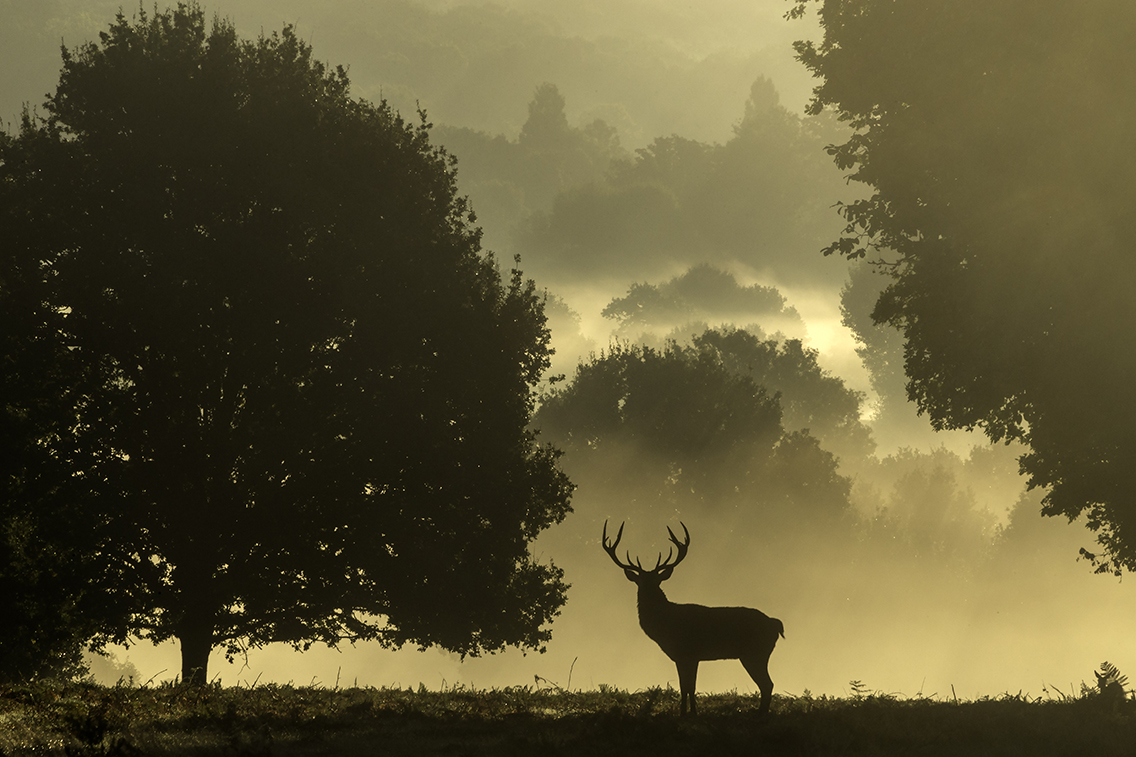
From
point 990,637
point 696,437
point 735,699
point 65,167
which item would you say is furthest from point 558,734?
point 990,637

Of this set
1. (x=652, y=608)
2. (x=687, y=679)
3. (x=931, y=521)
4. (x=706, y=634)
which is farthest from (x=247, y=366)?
(x=931, y=521)

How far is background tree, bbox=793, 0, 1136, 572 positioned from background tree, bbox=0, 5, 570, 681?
9713mm

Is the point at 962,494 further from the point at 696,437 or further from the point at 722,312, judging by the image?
the point at 722,312

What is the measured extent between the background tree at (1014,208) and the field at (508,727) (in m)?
5.44

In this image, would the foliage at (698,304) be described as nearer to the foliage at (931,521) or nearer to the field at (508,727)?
the foliage at (931,521)

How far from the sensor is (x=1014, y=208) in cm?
1764

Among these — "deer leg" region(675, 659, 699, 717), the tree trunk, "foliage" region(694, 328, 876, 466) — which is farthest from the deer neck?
"foliage" region(694, 328, 876, 466)

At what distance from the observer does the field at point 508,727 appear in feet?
38.4

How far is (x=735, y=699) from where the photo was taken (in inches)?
687

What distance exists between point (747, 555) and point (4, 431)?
5274 centimetres

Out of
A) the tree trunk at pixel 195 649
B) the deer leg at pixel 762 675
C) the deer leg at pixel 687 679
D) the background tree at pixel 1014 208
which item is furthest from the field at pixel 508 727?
the background tree at pixel 1014 208

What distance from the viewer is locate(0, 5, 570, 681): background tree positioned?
20.4m

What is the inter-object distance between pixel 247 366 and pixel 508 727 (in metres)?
10.8

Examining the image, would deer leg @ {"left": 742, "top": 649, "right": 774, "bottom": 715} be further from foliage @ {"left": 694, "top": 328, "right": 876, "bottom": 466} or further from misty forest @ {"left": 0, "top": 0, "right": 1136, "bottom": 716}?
foliage @ {"left": 694, "top": 328, "right": 876, "bottom": 466}
